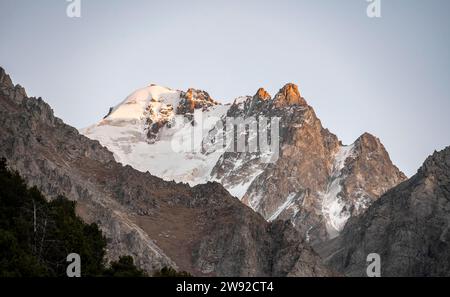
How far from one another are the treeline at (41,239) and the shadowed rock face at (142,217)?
68.0 meters

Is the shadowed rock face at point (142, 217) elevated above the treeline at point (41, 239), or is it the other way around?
the shadowed rock face at point (142, 217)

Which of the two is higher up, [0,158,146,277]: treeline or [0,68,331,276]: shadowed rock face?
[0,68,331,276]: shadowed rock face

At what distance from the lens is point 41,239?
71.1m

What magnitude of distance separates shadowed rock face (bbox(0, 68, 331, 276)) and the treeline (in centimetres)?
6800

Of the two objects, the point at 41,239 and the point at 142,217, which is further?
the point at 142,217

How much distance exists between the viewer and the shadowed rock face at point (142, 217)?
15738 centimetres

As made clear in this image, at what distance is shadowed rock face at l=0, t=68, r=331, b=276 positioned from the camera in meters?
157

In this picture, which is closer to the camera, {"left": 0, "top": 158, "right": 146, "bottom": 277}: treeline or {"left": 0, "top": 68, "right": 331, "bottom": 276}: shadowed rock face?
{"left": 0, "top": 158, "right": 146, "bottom": 277}: treeline

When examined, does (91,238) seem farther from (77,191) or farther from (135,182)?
(135,182)

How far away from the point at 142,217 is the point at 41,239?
116 metres

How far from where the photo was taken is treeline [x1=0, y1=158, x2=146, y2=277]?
63.7 metres
